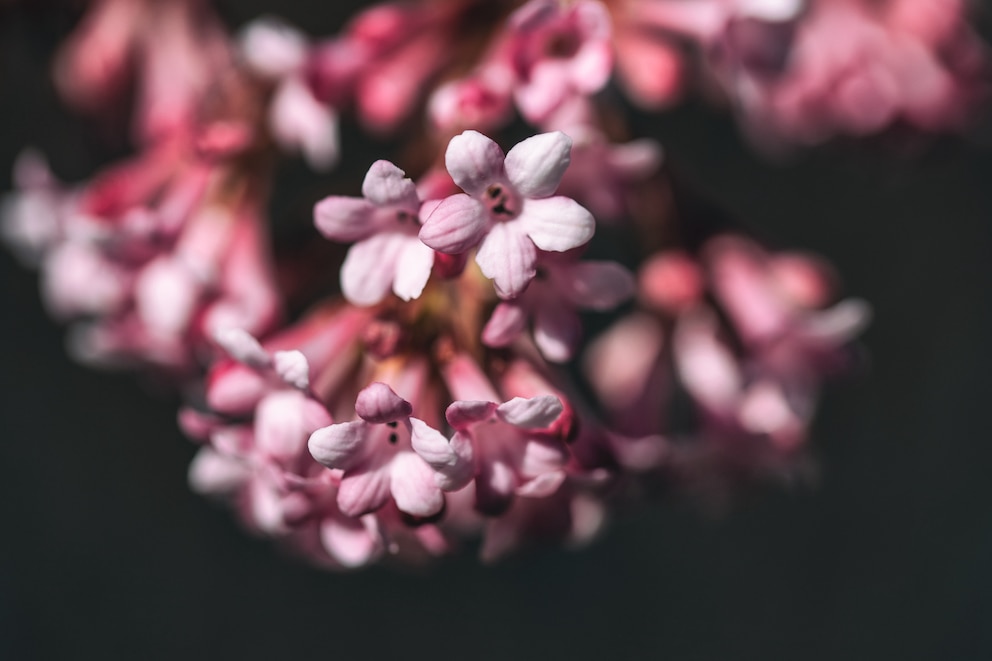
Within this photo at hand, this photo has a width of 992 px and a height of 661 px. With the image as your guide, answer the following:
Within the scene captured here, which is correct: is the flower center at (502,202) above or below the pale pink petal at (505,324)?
above

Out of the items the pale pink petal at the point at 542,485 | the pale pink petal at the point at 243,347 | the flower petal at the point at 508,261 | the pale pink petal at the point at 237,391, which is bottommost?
the pale pink petal at the point at 542,485

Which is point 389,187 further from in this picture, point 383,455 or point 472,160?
point 383,455

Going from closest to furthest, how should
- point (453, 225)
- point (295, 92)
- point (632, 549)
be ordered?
point (453, 225) < point (295, 92) < point (632, 549)

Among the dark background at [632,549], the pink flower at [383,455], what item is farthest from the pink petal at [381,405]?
the dark background at [632,549]

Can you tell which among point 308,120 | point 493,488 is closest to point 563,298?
point 493,488

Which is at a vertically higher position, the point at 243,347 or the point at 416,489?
the point at 243,347

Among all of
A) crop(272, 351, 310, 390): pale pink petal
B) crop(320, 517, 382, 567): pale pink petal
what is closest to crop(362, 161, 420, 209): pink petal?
crop(272, 351, 310, 390): pale pink petal

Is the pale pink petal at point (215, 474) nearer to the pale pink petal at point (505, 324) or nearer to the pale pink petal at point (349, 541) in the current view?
the pale pink petal at point (349, 541)
